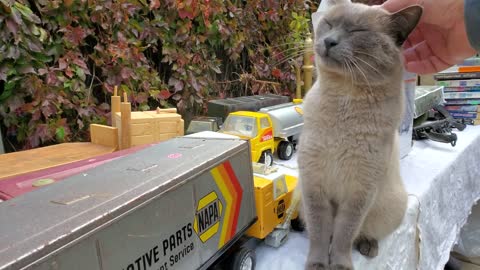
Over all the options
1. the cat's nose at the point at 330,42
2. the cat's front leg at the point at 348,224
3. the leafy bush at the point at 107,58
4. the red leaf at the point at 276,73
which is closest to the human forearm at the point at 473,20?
the cat's nose at the point at 330,42

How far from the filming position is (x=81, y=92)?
1.29 metres

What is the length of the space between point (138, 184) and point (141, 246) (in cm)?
9

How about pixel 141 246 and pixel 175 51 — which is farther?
pixel 175 51

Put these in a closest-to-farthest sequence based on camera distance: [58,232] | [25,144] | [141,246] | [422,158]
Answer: [58,232] < [141,246] < [25,144] < [422,158]

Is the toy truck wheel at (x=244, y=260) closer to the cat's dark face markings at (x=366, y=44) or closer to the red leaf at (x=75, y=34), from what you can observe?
the cat's dark face markings at (x=366, y=44)

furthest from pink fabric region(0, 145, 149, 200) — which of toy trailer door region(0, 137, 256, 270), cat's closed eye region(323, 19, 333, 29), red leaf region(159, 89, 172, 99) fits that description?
red leaf region(159, 89, 172, 99)

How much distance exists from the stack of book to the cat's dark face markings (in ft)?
5.60

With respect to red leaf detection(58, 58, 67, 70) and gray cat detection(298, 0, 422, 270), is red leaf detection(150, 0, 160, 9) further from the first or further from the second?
gray cat detection(298, 0, 422, 270)

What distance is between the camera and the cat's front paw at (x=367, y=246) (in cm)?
83

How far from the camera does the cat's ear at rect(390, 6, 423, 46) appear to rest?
611mm

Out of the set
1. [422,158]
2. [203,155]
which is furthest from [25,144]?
[422,158]

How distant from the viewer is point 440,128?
70.2 inches

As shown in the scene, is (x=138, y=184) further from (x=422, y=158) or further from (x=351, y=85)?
(x=422, y=158)

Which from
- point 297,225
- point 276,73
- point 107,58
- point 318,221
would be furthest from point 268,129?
point 276,73
